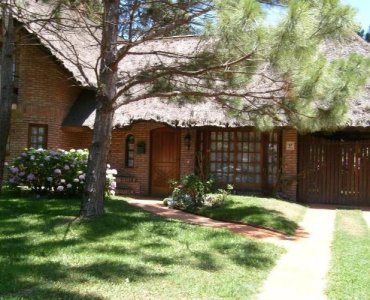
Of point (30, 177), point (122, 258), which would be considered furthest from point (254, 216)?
point (30, 177)

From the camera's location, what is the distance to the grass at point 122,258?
5.37 meters

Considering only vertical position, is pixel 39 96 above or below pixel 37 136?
above

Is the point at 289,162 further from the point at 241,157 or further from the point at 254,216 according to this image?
the point at 254,216

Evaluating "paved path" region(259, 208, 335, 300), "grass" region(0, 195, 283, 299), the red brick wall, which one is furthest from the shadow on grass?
the red brick wall

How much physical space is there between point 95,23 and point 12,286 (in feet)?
20.6

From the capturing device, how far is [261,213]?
11289 millimetres

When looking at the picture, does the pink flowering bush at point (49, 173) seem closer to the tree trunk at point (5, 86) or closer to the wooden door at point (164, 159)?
the tree trunk at point (5, 86)

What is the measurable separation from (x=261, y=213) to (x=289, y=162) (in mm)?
4349

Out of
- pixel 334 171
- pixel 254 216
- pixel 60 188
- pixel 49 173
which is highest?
pixel 334 171

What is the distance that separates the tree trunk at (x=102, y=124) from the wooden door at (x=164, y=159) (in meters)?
7.32

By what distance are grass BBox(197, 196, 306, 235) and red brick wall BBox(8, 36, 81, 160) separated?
6.60 metres

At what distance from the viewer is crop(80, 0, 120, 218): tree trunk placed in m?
9.10

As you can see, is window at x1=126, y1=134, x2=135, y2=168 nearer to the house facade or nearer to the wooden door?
the house facade

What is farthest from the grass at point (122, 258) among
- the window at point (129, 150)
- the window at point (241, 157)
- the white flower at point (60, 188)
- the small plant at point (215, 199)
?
the window at point (129, 150)
